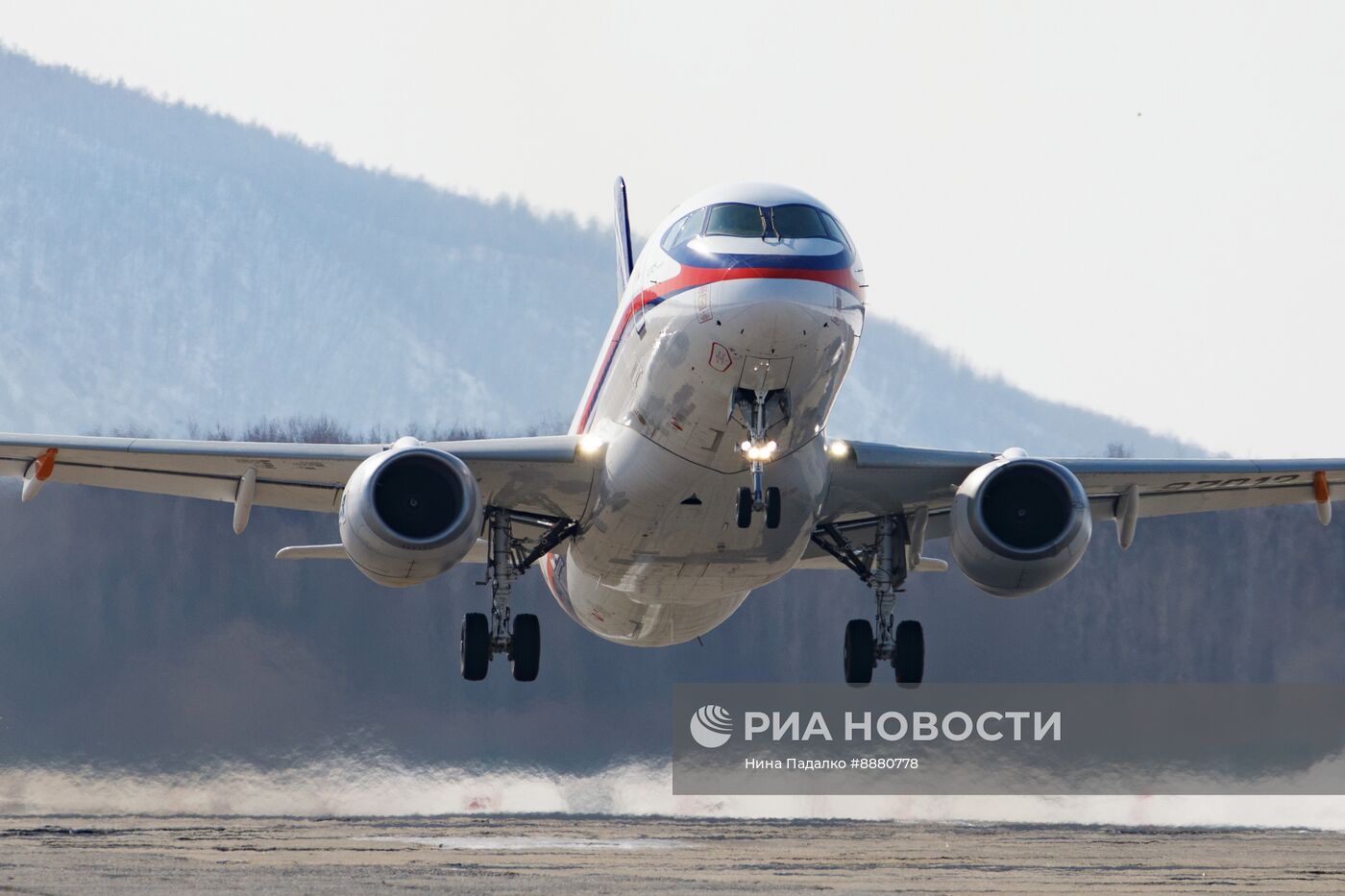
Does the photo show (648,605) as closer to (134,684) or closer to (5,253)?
(134,684)

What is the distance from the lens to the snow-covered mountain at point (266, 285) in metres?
86.3

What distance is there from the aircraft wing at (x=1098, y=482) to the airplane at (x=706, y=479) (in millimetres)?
42

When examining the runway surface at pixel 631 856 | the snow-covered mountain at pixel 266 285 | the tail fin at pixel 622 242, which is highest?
the snow-covered mountain at pixel 266 285

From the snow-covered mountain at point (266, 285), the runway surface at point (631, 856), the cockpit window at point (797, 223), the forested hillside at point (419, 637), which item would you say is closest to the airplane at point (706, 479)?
the cockpit window at point (797, 223)

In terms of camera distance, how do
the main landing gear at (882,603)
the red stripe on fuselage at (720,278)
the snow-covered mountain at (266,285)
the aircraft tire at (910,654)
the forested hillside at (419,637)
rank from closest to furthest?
the red stripe on fuselage at (720,278) → the main landing gear at (882,603) → the aircraft tire at (910,654) → the forested hillside at (419,637) → the snow-covered mountain at (266,285)

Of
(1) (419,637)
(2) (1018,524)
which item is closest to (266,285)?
(1) (419,637)

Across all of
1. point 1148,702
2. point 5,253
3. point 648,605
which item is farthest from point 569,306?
point 648,605

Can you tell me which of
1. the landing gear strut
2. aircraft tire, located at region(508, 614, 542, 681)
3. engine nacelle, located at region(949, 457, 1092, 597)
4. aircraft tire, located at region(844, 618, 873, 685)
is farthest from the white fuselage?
aircraft tire, located at region(844, 618, 873, 685)

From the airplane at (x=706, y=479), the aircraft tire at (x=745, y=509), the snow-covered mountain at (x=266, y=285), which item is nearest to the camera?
the airplane at (x=706, y=479)

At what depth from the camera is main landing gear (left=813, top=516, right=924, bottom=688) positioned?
23.5m

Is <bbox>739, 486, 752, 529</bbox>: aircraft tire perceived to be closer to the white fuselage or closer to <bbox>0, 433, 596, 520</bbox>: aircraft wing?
the white fuselage

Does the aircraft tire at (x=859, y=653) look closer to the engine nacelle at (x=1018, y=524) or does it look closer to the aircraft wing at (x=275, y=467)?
the engine nacelle at (x=1018, y=524)

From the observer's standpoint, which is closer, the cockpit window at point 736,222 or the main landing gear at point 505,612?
the cockpit window at point 736,222

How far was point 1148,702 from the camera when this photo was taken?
39.0m
